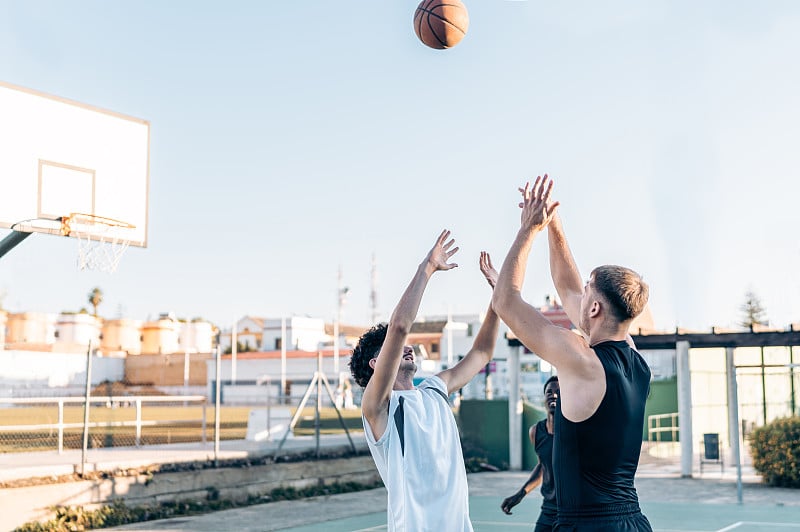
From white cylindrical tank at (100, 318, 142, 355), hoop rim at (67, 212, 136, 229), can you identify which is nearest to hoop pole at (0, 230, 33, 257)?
hoop rim at (67, 212, 136, 229)

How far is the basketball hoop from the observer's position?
13093 mm

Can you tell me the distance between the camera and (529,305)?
3422 mm

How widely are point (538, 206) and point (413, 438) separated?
124 cm

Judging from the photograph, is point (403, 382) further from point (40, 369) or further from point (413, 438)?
point (40, 369)

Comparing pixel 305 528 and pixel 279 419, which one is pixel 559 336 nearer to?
pixel 305 528

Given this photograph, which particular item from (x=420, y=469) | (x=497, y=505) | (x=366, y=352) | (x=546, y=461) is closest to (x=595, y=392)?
(x=420, y=469)

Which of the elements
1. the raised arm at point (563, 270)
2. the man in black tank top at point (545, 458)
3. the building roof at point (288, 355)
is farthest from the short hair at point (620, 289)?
the building roof at point (288, 355)

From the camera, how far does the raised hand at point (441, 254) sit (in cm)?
417

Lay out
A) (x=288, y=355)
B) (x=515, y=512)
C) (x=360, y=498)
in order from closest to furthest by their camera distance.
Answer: (x=515, y=512) → (x=360, y=498) → (x=288, y=355)

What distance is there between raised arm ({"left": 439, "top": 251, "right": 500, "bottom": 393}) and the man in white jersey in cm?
36

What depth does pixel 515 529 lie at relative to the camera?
1341 centimetres

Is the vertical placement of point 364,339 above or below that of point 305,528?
above

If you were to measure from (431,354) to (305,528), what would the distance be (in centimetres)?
6111

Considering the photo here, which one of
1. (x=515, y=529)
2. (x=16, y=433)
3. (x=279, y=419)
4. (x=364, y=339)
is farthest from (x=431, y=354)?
(x=364, y=339)
